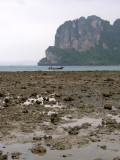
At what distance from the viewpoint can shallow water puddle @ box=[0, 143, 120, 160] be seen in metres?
8.67

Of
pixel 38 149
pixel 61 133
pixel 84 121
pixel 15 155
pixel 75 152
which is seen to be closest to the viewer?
pixel 15 155

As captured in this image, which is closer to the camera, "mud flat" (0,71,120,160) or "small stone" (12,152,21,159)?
"small stone" (12,152,21,159)

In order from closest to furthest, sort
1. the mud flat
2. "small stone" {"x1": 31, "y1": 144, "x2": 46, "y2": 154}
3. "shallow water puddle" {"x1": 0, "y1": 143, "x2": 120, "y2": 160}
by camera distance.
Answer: "shallow water puddle" {"x1": 0, "y1": 143, "x2": 120, "y2": 160}, the mud flat, "small stone" {"x1": 31, "y1": 144, "x2": 46, "y2": 154}

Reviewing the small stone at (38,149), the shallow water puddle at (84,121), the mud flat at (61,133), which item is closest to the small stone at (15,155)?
the mud flat at (61,133)

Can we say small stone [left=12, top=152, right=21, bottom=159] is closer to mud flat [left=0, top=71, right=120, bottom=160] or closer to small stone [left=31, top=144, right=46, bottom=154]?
mud flat [left=0, top=71, right=120, bottom=160]

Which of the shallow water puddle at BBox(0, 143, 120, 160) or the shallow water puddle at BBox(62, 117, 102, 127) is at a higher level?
the shallow water puddle at BBox(62, 117, 102, 127)

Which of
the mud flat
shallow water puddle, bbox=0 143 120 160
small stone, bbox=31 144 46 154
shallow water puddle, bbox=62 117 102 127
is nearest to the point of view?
shallow water puddle, bbox=0 143 120 160

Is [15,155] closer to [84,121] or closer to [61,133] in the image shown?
[61,133]

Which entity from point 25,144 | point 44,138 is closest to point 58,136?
point 44,138

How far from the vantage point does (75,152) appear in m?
9.10

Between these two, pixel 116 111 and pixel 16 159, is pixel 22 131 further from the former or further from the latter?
pixel 116 111

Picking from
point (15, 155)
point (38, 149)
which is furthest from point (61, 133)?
point (15, 155)

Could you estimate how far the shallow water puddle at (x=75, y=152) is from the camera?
28.5 ft

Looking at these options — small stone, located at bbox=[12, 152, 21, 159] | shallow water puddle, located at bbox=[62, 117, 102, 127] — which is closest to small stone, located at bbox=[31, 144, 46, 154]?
small stone, located at bbox=[12, 152, 21, 159]
